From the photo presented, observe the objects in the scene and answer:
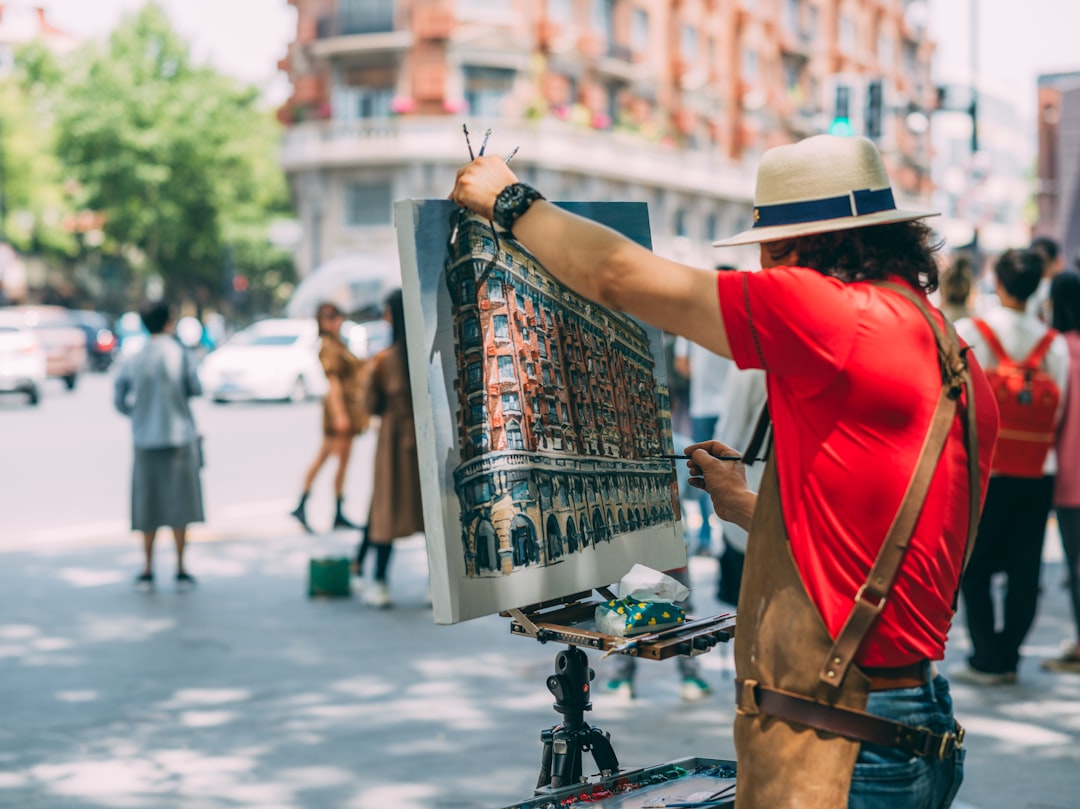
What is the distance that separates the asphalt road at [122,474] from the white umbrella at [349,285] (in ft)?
50.6

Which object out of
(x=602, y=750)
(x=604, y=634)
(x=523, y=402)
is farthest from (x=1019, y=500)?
(x=523, y=402)

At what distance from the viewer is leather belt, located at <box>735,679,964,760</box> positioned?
2.41m

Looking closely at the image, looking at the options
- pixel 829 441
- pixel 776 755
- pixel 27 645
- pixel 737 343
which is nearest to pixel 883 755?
pixel 776 755

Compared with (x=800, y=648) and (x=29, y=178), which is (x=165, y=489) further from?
(x=29, y=178)

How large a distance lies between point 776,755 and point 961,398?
2.23 feet

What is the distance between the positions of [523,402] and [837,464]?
0.75 metres

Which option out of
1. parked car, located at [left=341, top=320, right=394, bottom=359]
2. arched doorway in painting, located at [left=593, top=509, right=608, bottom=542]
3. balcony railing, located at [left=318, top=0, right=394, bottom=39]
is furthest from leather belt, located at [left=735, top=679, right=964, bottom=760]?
balcony railing, located at [left=318, top=0, right=394, bottom=39]

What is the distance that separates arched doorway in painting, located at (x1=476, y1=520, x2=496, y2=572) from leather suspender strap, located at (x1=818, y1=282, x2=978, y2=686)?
76 centimetres

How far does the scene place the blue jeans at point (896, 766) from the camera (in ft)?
7.93

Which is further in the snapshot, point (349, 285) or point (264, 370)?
point (349, 285)

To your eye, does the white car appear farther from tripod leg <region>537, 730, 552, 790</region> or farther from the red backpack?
tripod leg <region>537, 730, 552, 790</region>

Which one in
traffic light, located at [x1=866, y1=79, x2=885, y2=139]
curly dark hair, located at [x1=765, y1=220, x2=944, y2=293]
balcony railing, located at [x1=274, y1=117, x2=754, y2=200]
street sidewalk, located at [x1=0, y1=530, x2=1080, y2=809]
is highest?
balcony railing, located at [x1=274, y1=117, x2=754, y2=200]

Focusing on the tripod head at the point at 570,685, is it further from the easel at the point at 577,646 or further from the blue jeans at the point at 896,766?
the blue jeans at the point at 896,766

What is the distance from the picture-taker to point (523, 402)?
2.92 meters
